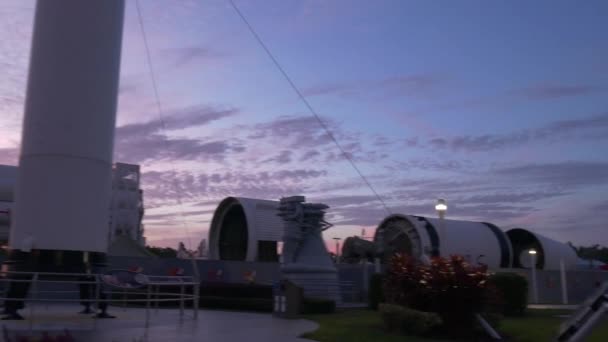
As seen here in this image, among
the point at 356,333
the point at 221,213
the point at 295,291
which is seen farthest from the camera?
the point at 221,213

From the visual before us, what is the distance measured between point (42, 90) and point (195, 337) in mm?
7566

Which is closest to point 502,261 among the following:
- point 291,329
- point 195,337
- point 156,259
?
point 156,259

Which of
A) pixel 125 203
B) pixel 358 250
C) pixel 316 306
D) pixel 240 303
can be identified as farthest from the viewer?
pixel 125 203

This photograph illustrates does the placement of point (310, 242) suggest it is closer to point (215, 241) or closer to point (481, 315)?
point (481, 315)

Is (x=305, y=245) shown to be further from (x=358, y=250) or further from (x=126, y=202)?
(x=126, y=202)

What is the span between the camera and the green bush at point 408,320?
48.7 feet

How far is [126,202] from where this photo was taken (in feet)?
165

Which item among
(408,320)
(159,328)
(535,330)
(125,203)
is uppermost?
(125,203)

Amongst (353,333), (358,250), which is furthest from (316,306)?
(358,250)

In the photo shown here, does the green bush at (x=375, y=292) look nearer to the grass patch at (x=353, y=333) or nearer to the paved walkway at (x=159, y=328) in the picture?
the grass patch at (x=353, y=333)

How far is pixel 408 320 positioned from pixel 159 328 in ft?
19.2

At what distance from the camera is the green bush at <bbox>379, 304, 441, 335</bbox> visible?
14836mm

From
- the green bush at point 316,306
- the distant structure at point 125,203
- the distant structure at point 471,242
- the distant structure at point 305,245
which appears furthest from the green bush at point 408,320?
the distant structure at point 125,203

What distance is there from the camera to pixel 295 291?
2017 centimetres
